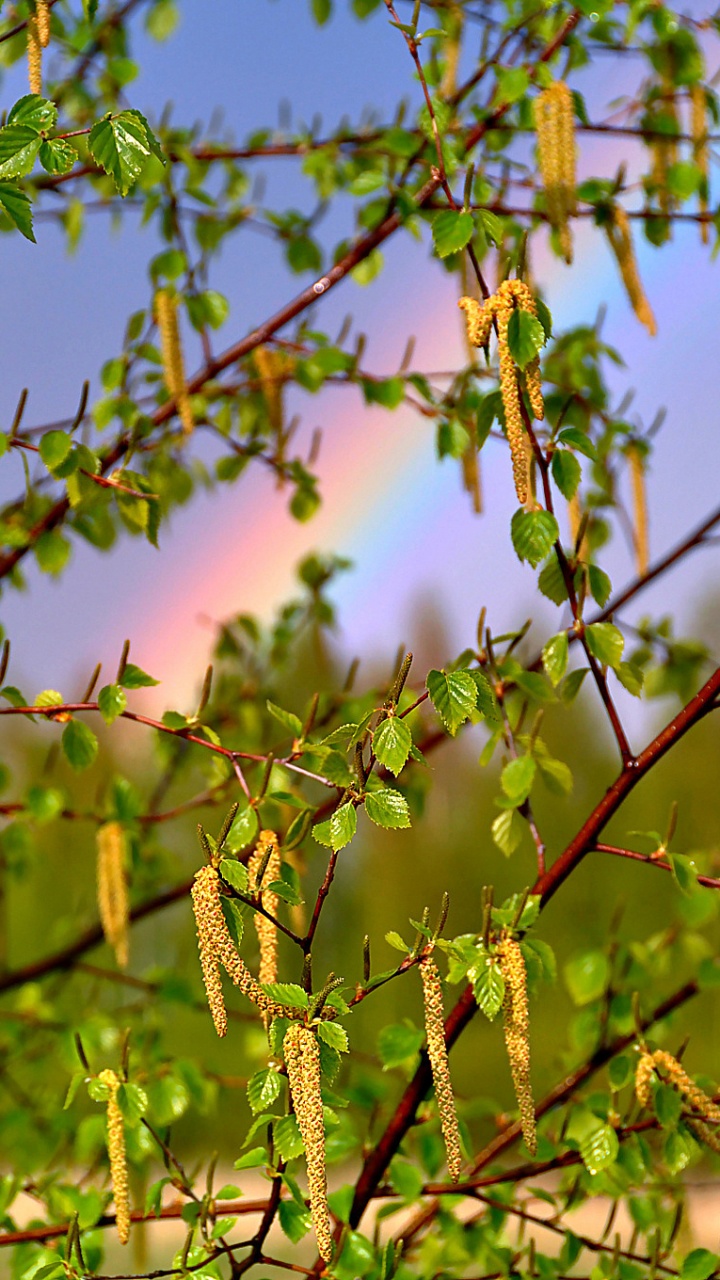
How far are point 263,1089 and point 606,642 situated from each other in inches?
11.3

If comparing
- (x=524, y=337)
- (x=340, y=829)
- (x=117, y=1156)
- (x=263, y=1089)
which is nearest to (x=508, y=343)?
(x=524, y=337)

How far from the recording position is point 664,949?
103 centimetres

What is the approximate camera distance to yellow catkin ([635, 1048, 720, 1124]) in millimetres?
622

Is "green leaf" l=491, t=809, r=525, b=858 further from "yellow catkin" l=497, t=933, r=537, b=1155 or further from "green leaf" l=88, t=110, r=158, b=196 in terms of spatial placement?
"green leaf" l=88, t=110, r=158, b=196

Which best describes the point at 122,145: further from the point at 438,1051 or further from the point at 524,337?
the point at 438,1051

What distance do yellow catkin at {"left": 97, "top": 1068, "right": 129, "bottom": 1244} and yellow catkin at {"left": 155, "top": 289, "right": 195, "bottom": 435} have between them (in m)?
0.52

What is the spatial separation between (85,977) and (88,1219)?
0.99 meters

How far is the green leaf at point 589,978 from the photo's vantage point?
2.95ft

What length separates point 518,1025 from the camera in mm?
536

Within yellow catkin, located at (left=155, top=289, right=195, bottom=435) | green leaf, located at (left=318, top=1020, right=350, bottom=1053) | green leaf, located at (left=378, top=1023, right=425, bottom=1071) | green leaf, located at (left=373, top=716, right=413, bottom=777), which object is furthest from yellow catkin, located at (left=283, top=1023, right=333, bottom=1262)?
yellow catkin, located at (left=155, top=289, right=195, bottom=435)

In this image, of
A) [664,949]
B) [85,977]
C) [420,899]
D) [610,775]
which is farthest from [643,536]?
[420,899]

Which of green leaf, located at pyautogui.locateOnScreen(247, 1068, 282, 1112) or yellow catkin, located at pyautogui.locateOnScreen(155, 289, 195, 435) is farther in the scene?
yellow catkin, located at pyautogui.locateOnScreen(155, 289, 195, 435)

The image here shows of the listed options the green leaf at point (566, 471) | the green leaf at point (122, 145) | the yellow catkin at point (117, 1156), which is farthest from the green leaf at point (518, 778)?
the green leaf at point (122, 145)

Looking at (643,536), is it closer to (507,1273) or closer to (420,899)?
(507,1273)
